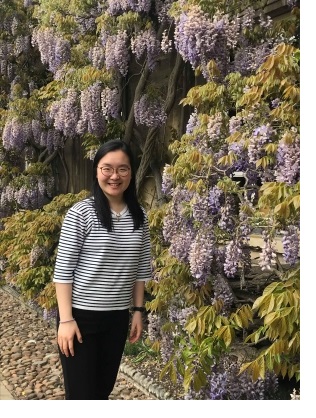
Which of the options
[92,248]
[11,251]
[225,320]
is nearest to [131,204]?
[92,248]

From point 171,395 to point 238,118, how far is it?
71.6 inches

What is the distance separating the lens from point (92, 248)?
2.03 metres

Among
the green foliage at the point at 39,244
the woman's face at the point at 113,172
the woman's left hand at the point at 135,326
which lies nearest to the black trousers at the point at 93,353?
the woman's left hand at the point at 135,326

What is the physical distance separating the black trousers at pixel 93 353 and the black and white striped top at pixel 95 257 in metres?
0.05

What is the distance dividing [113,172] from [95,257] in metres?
0.36

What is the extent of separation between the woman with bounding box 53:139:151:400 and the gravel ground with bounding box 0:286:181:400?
4.12 feet

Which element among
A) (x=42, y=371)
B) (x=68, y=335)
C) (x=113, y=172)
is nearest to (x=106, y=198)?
(x=113, y=172)

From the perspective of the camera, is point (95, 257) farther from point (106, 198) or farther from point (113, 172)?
point (113, 172)

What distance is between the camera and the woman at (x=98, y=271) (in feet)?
6.61

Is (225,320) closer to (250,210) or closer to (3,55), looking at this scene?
(250,210)

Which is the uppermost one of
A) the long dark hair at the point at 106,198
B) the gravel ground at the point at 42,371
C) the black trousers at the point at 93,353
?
the long dark hair at the point at 106,198

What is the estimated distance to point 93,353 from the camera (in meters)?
2.10

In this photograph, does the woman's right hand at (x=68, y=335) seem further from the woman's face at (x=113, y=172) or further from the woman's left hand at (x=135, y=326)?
the woman's face at (x=113, y=172)

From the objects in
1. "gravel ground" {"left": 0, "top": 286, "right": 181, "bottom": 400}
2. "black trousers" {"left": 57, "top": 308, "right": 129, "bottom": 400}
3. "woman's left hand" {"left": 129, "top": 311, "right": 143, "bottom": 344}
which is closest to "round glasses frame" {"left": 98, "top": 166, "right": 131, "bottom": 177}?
"black trousers" {"left": 57, "top": 308, "right": 129, "bottom": 400}
